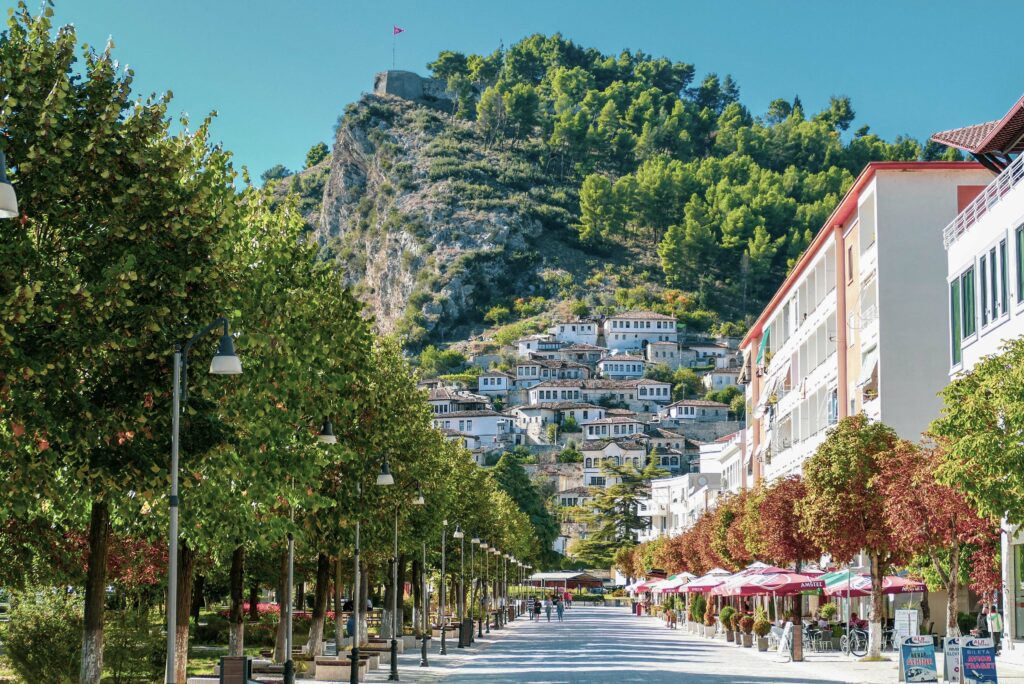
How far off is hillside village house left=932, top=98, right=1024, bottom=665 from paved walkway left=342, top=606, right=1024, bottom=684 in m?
4.43

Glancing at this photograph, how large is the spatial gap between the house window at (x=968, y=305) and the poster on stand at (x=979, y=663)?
56.8ft

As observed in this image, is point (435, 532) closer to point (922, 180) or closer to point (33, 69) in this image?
point (922, 180)

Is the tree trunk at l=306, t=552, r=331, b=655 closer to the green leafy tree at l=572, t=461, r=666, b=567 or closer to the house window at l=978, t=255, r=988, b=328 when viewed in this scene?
the house window at l=978, t=255, r=988, b=328

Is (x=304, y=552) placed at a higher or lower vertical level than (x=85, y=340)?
lower

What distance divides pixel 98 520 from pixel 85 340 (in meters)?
5.54

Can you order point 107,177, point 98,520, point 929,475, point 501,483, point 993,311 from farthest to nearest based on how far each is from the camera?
1. point 501,483
2. point 993,311
3. point 929,475
4. point 98,520
5. point 107,177

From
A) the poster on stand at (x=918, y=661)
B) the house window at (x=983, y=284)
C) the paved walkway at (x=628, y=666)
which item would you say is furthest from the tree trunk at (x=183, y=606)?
the house window at (x=983, y=284)

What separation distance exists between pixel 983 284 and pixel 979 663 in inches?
683

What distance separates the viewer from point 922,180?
57906mm

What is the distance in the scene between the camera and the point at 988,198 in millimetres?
40875

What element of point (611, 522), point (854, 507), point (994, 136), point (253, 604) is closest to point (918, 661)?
point (854, 507)

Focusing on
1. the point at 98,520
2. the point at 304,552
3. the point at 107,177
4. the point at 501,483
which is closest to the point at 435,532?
the point at 304,552

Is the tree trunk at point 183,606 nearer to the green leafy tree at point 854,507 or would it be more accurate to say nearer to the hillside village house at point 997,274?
the hillside village house at point 997,274

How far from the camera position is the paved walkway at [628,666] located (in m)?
36.2
